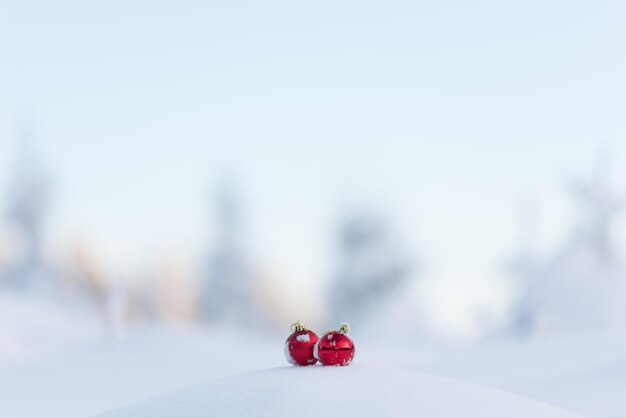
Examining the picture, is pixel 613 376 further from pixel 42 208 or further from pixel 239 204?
pixel 42 208

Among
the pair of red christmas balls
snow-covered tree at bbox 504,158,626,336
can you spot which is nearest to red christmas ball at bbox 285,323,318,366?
the pair of red christmas balls

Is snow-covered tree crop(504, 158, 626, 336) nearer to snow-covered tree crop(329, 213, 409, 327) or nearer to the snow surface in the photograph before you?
snow-covered tree crop(329, 213, 409, 327)

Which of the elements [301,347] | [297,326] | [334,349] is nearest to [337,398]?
[334,349]

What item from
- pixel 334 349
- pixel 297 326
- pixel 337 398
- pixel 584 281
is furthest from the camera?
pixel 584 281

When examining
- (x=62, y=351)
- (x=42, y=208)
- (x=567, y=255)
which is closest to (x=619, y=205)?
(x=567, y=255)

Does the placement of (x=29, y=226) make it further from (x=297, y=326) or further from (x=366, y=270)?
(x=297, y=326)

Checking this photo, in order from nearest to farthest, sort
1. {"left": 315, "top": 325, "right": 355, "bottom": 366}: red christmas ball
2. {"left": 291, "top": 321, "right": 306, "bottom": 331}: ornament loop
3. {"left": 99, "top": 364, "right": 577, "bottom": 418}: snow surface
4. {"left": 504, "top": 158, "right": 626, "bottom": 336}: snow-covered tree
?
{"left": 99, "top": 364, "right": 577, "bottom": 418}: snow surface, {"left": 315, "top": 325, "right": 355, "bottom": 366}: red christmas ball, {"left": 291, "top": 321, "right": 306, "bottom": 331}: ornament loop, {"left": 504, "top": 158, "right": 626, "bottom": 336}: snow-covered tree

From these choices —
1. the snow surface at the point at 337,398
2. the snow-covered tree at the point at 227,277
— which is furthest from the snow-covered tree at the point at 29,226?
the snow surface at the point at 337,398

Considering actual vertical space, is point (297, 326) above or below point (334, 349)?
above
